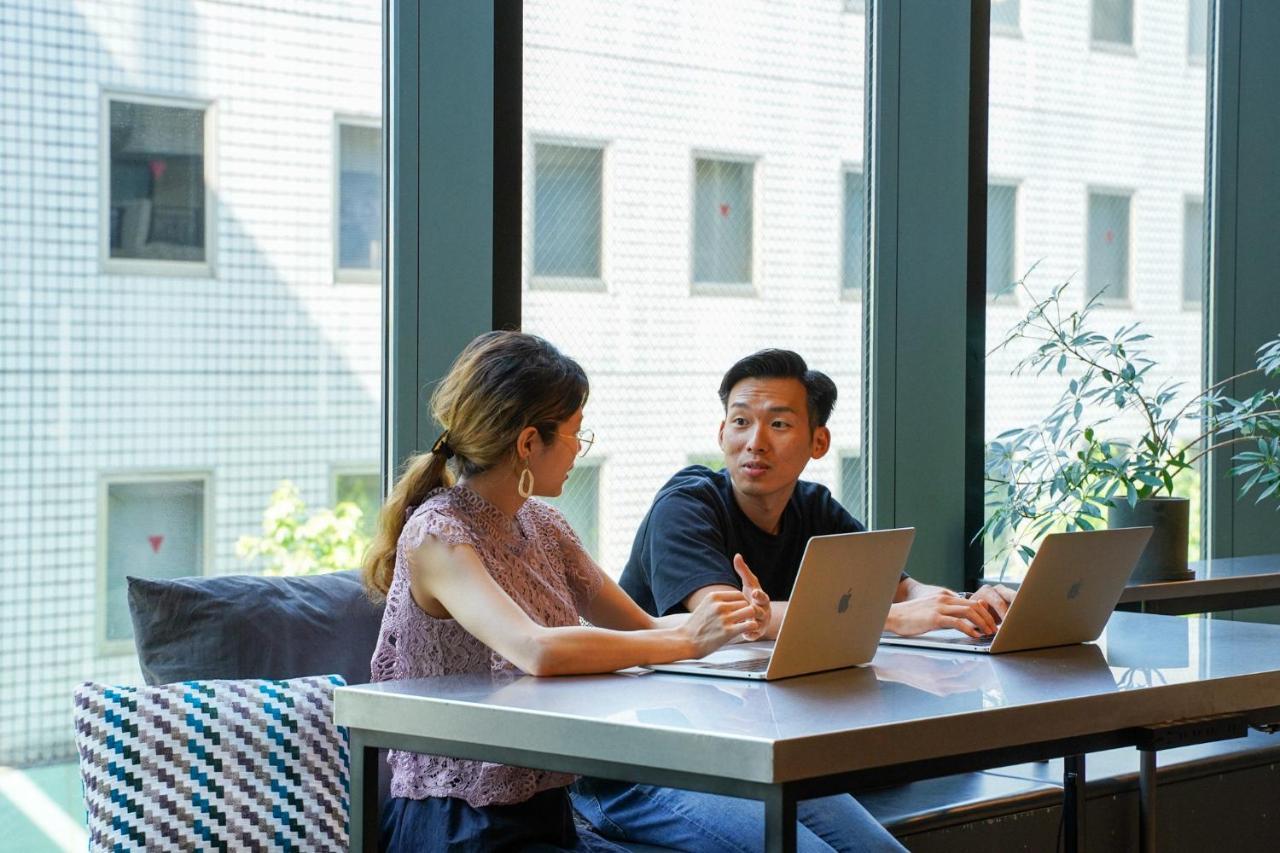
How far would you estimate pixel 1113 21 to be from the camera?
4.58 m

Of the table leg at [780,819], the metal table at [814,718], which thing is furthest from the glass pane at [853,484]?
the table leg at [780,819]

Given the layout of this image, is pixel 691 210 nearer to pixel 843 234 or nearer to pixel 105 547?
pixel 843 234

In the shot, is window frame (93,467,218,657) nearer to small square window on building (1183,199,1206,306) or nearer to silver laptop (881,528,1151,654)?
silver laptop (881,528,1151,654)

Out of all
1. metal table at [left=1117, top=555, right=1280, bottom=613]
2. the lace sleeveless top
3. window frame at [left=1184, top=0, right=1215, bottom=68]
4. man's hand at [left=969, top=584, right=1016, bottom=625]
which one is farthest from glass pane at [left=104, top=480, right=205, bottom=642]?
window frame at [left=1184, top=0, right=1215, bottom=68]

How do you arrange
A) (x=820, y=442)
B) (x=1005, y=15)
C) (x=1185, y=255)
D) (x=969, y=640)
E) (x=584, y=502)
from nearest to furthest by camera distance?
(x=969, y=640) < (x=820, y=442) < (x=584, y=502) < (x=1005, y=15) < (x=1185, y=255)

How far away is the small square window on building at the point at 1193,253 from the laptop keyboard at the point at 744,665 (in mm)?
3053

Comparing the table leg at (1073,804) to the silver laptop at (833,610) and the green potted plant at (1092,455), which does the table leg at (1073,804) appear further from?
the green potted plant at (1092,455)

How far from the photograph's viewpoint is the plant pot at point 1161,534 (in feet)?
12.1

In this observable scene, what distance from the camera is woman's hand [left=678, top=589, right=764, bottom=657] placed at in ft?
6.89

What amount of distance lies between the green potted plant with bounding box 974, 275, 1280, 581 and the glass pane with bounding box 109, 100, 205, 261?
2085 millimetres

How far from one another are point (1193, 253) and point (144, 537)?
341 centimetres

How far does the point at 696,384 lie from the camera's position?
3652 mm

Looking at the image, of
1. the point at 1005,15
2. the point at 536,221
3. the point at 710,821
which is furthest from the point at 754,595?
the point at 1005,15

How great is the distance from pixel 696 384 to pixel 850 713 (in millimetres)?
1893
